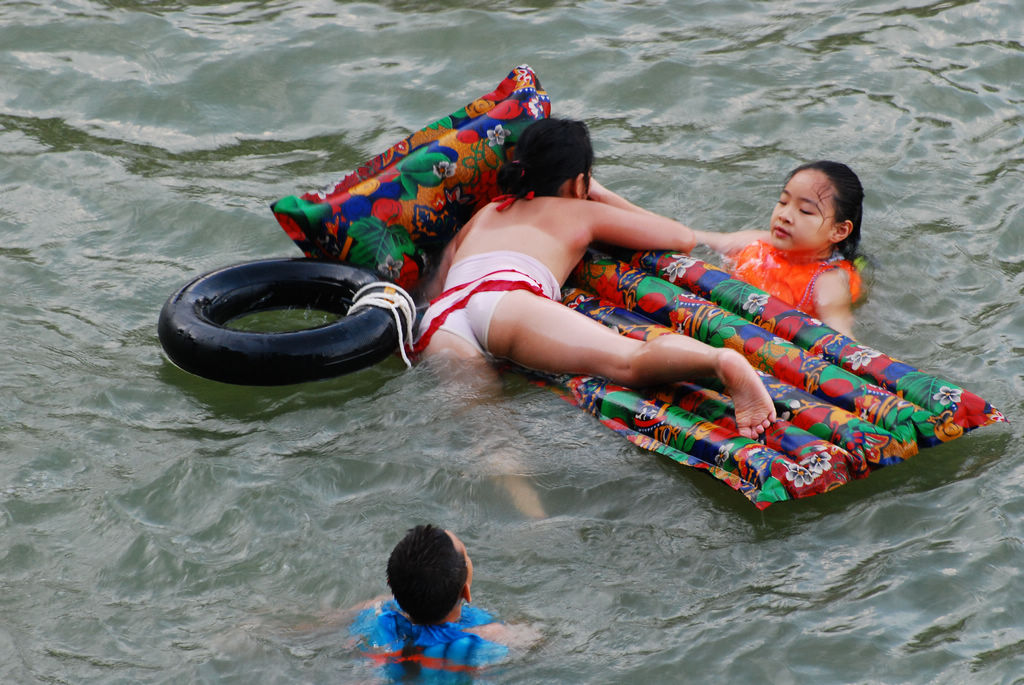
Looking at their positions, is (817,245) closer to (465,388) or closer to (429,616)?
(465,388)

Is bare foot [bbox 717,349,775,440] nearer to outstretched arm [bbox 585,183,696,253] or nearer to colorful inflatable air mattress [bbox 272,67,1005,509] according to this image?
colorful inflatable air mattress [bbox 272,67,1005,509]

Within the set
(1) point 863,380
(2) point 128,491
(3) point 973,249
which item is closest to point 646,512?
(1) point 863,380

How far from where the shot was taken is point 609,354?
467 cm

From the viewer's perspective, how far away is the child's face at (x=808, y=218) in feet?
17.4

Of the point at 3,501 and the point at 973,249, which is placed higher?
the point at 973,249

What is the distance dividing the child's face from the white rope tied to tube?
170 centimetres

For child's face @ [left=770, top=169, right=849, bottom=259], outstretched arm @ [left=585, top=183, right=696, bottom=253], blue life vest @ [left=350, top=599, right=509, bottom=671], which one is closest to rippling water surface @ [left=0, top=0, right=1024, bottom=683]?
blue life vest @ [left=350, top=599, right=509, bottom=671]

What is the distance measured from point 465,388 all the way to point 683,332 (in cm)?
94

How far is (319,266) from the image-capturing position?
17.4 feet

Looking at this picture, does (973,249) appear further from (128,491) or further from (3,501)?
(3,501)

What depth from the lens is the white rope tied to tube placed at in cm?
504

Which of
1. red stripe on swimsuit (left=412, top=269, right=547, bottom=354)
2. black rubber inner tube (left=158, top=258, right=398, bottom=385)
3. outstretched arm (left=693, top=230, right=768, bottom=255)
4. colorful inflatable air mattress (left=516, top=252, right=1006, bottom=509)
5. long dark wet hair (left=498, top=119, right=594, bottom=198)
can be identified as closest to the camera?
colorful inflatable air mattress (left=516, top=252, right=1006, bottom=509)

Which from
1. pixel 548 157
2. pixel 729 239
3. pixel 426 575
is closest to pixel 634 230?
pixel 548 157

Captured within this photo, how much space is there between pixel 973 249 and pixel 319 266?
3242 mm
